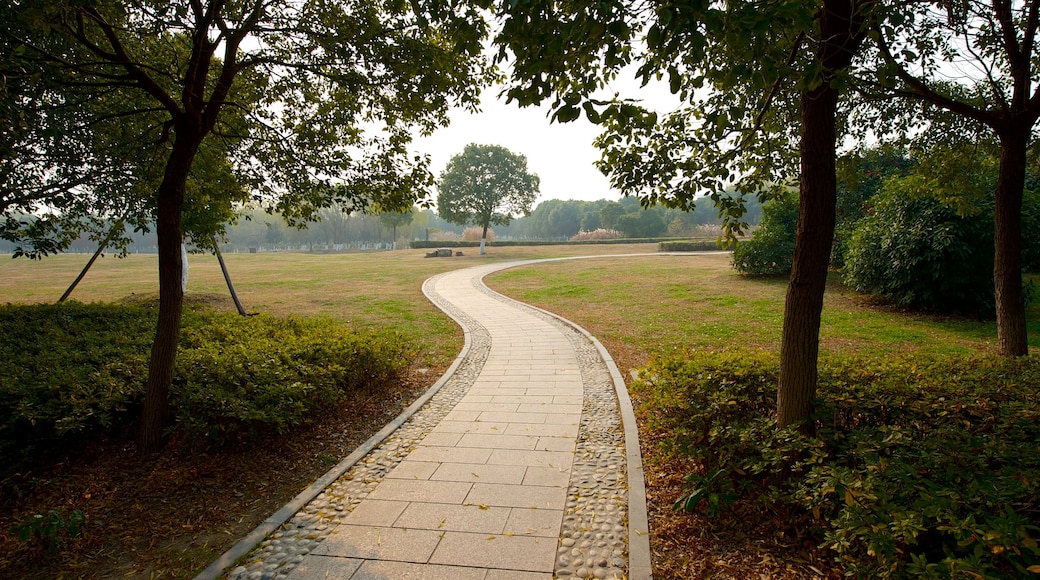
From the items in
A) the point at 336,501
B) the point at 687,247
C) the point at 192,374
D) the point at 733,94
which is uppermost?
the point at 733,94

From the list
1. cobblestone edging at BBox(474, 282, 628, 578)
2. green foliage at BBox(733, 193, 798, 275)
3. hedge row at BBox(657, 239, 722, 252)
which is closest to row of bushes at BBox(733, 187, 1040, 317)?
green foliage at BBox(733, 193, 798, 275)

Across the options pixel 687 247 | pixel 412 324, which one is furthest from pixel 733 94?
pixel 687 247

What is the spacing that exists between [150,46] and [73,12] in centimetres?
274

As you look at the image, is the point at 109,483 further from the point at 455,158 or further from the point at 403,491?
the point at 455,158

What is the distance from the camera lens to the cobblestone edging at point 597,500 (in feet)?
9.71

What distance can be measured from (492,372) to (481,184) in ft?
132

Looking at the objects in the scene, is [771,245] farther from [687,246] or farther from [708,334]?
[687,246]

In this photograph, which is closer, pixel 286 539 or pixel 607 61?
pixel 607 61

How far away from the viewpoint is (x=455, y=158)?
45.8 meters

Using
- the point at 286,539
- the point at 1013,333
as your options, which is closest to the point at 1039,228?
the point at 1013,333

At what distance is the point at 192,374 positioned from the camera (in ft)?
15.8

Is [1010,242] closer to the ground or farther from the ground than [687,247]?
closer to the ground

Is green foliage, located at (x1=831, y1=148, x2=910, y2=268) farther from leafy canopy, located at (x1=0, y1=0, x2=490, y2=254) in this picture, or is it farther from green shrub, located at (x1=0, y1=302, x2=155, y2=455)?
green shrub, located at (x1=0, y1=302, x2=155, y2=455)

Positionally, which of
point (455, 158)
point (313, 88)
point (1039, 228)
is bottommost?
point (1039, 228)
